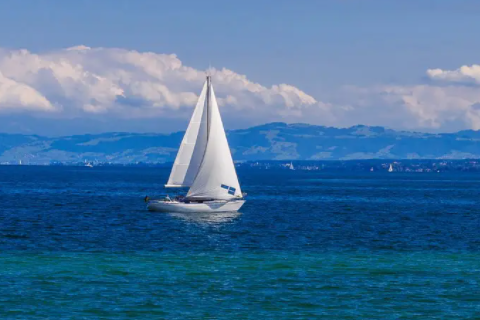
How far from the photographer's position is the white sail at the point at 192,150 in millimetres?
90812

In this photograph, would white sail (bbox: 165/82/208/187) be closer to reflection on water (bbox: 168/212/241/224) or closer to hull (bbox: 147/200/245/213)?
hull (bbox: 147/200/245/213)

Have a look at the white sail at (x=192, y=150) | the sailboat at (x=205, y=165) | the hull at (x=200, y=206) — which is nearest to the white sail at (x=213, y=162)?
the sailboat at (x=205, y=165)

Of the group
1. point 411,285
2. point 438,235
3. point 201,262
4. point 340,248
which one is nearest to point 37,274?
point 201,262

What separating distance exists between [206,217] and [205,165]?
21.8 feet

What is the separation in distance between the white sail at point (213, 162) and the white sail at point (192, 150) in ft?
4.04

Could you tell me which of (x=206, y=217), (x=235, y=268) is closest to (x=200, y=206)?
(x=206, y=217)

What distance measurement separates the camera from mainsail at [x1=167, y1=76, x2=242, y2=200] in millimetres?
89125

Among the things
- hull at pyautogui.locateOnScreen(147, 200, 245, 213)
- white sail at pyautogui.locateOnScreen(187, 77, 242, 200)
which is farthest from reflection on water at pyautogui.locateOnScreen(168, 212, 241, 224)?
white sail at pyautogui.locateOnScreen(187, 77, 242, 200)

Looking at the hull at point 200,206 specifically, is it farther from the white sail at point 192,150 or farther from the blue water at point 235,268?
the white sail at point 192,150

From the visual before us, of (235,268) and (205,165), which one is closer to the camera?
(235,268)

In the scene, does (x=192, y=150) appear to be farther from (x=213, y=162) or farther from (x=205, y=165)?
(x=213, y=162)

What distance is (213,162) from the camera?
89.3 metres

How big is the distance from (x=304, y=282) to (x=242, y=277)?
405cm

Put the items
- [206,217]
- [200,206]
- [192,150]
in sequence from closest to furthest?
1. [200,206]
2. [192,150]
3. [206,217]
